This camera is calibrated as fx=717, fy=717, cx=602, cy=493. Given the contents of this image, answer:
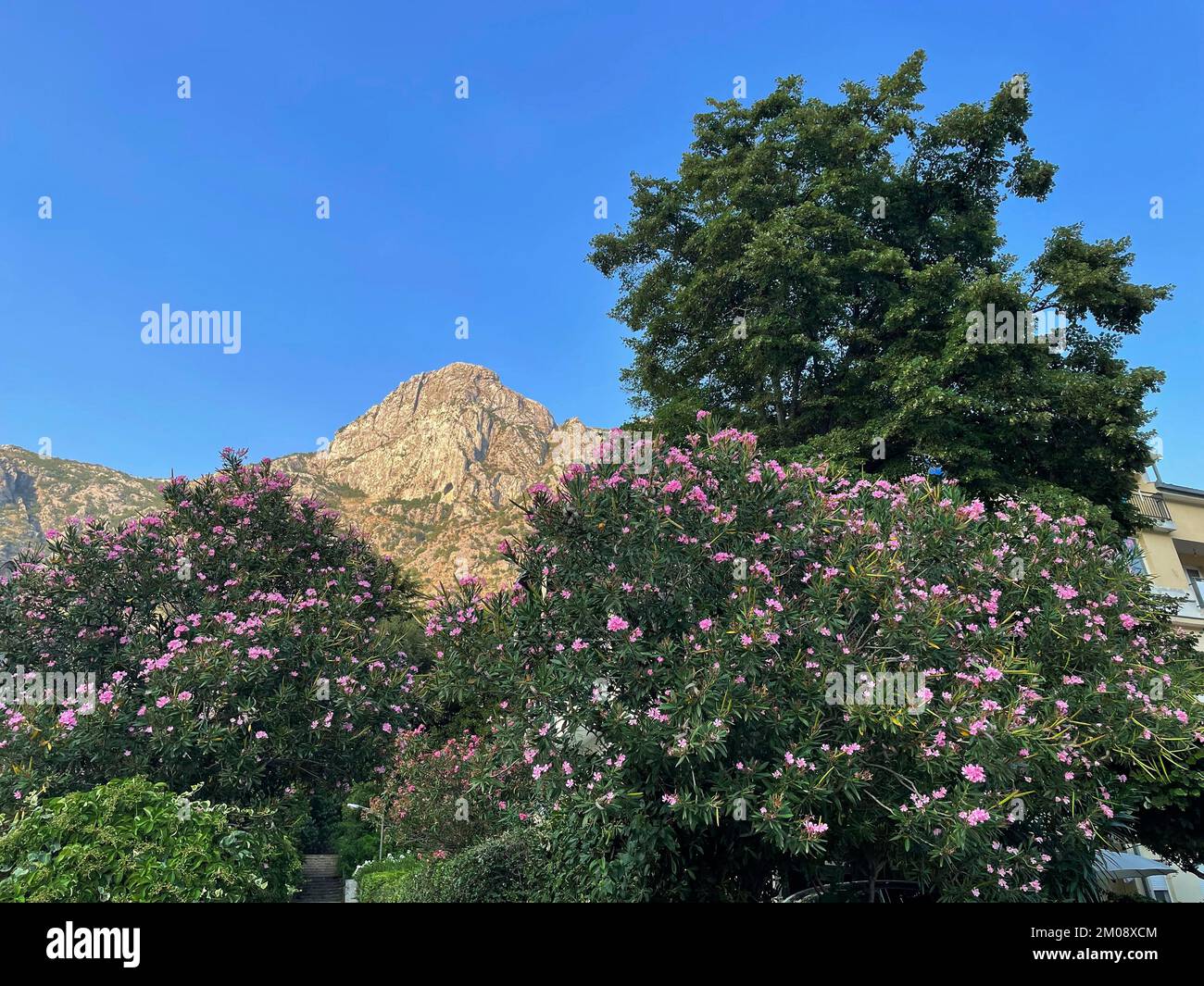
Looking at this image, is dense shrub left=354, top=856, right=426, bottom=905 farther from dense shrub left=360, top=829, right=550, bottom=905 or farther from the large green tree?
the large green tree

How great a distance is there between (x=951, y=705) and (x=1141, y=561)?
24.7 m

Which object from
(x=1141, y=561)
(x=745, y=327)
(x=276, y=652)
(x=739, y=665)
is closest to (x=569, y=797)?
(x=739, y=665)

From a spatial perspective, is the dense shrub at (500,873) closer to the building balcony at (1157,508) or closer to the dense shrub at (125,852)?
the dense shrub at (125,852)

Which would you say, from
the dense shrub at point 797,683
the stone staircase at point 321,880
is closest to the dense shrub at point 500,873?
the dense shrub at point 797,683

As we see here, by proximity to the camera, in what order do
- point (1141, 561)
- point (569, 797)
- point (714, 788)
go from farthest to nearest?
point (1141, 561) < point (569, 797) < point (714, 788)

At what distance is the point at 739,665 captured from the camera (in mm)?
8047

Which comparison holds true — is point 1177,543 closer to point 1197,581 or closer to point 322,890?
point 1197,581

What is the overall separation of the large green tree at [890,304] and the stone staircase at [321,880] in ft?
92.5

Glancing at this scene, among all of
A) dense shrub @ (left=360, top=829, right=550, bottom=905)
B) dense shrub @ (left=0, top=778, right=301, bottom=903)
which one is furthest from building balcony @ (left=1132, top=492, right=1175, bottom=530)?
dense shrub @ (left=0, top=778, right=301, bottom=903)

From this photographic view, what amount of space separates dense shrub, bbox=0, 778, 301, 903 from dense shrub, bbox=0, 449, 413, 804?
3.91m

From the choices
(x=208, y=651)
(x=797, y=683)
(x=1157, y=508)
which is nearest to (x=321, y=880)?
(x=208, y=651)

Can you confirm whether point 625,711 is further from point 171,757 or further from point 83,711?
point 83,711

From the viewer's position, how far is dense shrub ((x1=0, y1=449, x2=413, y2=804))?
452 inches

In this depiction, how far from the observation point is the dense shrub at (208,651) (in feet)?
37.6
